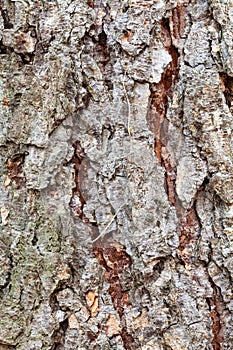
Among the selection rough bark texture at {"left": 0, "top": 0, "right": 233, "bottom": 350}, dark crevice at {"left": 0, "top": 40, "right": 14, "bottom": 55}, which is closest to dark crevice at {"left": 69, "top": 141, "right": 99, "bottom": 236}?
rough bark texture at {"left": 0, "top": 0, "right": 233, "bottom": 350}

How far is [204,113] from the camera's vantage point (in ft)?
3.60

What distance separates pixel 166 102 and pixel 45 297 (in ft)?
1.55

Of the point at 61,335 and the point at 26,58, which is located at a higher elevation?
the point at 26,58

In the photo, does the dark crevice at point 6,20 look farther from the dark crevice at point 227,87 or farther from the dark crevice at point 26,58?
the dark crevice at point 227,87

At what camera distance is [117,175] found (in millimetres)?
1108

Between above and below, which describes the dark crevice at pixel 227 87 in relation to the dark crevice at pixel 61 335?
above

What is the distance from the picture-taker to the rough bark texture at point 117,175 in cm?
110

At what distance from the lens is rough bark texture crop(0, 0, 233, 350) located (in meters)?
1.10

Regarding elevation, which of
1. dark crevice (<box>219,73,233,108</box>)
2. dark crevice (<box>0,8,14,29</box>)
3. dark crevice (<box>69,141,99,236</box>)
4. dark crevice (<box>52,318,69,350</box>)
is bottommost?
dark crevice (<box>52,318,69,350</box>)

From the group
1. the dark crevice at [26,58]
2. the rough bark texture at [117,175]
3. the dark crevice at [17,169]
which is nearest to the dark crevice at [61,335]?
→ the rough bark texture at [117,175]

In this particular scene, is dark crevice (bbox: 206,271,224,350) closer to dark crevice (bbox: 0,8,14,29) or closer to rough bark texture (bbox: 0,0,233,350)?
rough bark texture (bbox: 0,0,233,350)

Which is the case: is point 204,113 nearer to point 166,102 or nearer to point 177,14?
point 166,102

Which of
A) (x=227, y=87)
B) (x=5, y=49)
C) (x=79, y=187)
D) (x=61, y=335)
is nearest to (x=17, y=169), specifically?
(x=79, y=187)

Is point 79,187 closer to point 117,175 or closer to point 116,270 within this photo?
point 117,175
